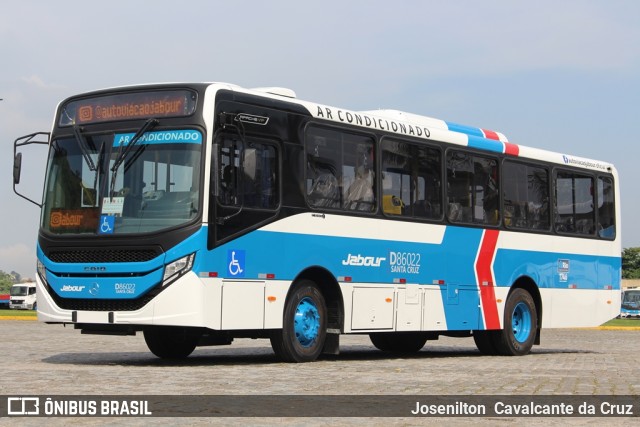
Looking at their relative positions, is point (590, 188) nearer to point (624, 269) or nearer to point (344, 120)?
point (344, 120)

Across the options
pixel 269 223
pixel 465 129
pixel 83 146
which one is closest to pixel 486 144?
pixel 465 129

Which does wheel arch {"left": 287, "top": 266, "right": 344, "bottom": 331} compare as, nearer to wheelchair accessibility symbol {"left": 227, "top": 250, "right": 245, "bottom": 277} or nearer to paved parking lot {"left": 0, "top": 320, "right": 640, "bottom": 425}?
paved parking lot {"left": 0, "top": 320, "right": 640, "bottom": 425}

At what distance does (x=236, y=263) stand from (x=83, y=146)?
2.55m

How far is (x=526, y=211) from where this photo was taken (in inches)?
861

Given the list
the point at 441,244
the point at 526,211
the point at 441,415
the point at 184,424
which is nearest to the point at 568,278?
the point at 526,211

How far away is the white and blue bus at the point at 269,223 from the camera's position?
1509cm

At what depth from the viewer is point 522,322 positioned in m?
21.8

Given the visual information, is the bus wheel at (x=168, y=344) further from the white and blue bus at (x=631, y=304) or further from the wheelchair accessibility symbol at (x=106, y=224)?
the white and blue bus at (x=631, y=304)

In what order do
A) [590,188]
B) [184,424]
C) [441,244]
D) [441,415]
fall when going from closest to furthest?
[184,424]
[441,415]
[441,244]
[590,188]

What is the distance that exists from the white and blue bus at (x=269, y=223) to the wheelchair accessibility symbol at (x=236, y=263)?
0.07 feet

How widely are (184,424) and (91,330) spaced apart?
7.13m

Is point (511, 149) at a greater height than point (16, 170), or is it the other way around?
point (511, 149)

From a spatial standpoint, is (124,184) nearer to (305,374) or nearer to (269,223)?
(269,223)

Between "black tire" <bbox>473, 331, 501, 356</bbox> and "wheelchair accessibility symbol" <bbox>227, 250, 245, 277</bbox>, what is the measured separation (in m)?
6.95
